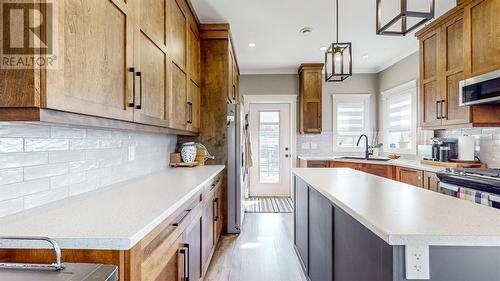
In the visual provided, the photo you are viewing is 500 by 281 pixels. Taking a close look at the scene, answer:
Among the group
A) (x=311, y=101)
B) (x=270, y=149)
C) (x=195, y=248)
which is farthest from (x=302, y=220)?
(x=270, y=149)

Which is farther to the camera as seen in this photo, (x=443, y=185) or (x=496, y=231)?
(x=443, y=185)

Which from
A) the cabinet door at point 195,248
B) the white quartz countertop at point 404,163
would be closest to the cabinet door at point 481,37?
the white quartz countertop at point 404,163

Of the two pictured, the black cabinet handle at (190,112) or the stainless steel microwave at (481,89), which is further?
the black cabinet handle at (190,112)

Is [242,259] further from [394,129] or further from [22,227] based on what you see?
[394,129]

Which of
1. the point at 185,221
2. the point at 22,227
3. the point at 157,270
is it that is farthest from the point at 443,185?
the point at 22,227

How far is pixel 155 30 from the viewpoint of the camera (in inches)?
81.6

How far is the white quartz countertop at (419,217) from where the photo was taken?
923 mm

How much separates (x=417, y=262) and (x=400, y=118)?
4817 mm

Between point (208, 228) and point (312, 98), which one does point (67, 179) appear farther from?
point (312, 98)

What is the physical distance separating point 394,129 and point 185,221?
486cm

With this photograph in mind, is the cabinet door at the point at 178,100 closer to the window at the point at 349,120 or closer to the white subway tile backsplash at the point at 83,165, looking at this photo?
the white subway tile backsplash at the point at 83,165

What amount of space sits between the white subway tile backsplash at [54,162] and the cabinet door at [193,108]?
3.13 ft

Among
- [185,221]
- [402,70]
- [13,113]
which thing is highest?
[402,70]

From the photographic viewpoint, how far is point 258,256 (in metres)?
3.02
